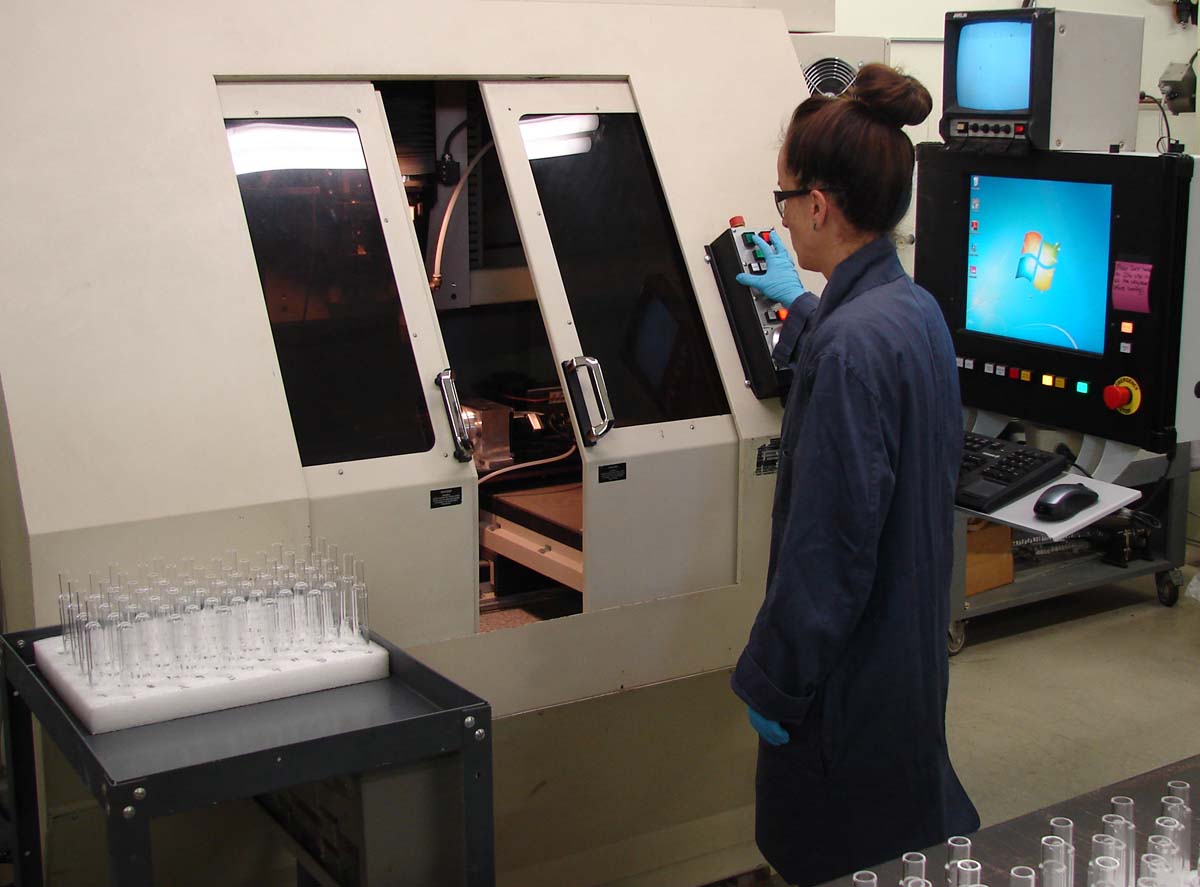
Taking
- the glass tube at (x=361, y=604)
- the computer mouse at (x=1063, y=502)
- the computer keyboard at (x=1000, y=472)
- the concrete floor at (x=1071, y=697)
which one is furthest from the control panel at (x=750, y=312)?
the concrete floor at (x=1071, y=697)

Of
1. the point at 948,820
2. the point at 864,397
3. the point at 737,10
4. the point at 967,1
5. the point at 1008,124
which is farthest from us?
the point at 967,1

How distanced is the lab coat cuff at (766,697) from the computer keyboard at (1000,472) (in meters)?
0.77

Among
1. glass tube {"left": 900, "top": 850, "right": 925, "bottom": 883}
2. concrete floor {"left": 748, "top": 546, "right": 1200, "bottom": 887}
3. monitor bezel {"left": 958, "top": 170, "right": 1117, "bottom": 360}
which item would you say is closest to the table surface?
glass tube {"left": 900, "top": 850, "right": 925, "bottom": 883}

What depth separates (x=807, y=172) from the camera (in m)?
1.83

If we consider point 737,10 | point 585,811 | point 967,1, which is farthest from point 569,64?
point 967,1

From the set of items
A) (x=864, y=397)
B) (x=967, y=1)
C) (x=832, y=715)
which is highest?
(x=967, y=1)

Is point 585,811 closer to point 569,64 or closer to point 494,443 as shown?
point 494,443

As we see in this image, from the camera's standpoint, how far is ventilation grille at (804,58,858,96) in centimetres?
318

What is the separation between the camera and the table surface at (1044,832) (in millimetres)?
1377

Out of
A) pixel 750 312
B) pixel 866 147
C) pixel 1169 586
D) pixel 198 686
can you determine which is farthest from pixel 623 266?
pixel 1169 586

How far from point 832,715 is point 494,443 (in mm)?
1094

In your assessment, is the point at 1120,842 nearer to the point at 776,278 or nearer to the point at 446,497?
the point at 446,497

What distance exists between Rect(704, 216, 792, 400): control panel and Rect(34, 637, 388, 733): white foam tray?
924mm

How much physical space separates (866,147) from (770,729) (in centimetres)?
85
